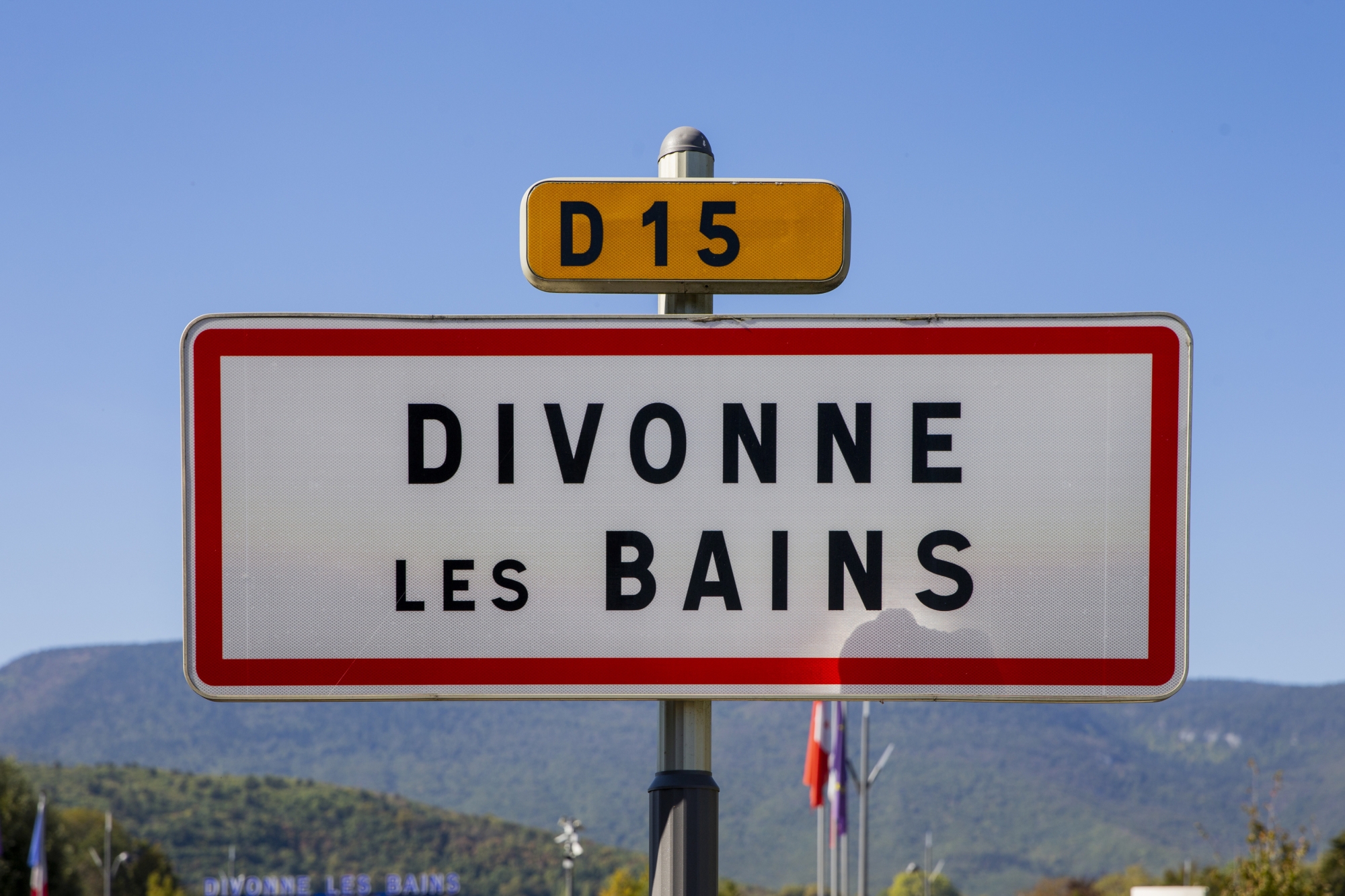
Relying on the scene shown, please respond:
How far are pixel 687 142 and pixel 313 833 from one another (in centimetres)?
17551

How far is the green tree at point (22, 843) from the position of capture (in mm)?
57938

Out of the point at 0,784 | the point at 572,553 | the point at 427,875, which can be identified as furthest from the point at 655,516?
the point at 427,875

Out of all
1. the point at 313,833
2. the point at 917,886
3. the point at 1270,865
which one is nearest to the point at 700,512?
the point at 1270,865

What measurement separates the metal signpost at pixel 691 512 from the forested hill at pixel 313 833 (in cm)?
16029

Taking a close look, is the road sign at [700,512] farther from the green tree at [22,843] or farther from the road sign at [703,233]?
the green tree at [22,843]

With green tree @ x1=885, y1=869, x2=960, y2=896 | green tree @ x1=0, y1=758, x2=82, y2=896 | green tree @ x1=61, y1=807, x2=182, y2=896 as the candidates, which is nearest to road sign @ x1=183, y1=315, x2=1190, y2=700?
green tree @ x1=0, y1=758, x2=82, y2=896

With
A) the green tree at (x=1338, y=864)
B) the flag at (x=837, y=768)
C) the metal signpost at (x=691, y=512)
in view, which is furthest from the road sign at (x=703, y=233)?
the green tree at (x=1338, y=864)

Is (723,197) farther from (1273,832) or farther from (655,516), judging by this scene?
(1273,832)

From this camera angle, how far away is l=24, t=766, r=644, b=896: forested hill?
157000mm

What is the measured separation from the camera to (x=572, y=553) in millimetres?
2006

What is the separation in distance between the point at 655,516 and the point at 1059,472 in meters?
0.57

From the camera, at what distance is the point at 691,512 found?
6.56ft

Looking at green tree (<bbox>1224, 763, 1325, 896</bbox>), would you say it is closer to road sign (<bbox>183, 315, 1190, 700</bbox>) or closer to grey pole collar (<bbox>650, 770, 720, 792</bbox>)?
road sign (<bbox>183, 315, 1190, 700</bbox>)

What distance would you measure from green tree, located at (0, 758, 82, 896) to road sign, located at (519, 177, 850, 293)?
61217 mm
